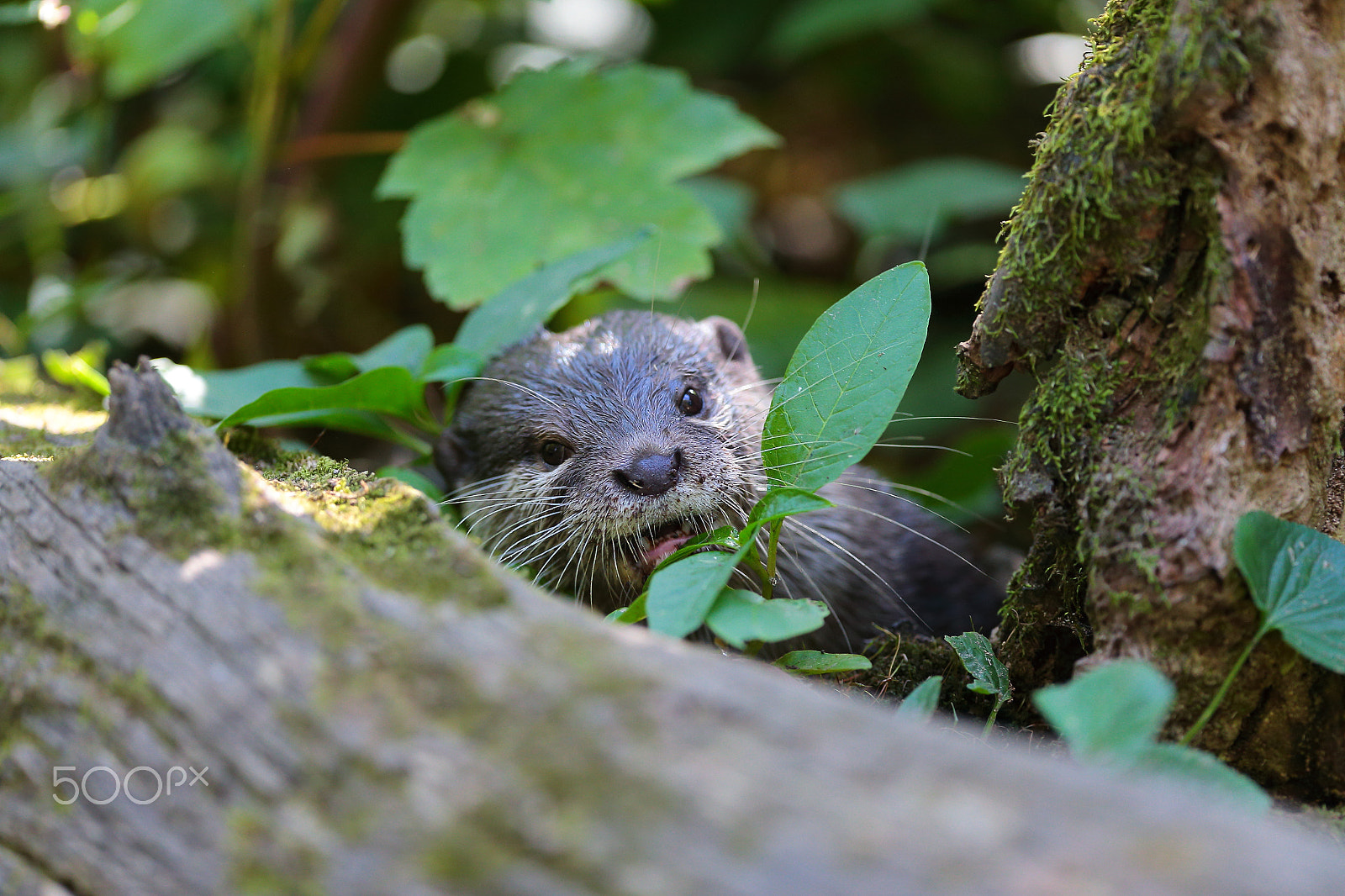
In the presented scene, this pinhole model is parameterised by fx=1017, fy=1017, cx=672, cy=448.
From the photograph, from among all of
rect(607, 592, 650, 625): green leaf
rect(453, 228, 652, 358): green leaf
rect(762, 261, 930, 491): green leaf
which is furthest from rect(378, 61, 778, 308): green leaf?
rect(607, 592, 650, 625): green leaf

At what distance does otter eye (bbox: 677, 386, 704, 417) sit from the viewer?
3.12 meters

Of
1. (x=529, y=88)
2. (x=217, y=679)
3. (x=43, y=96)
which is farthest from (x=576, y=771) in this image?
(x=43, y=96)

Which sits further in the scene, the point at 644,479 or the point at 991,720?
the point at 644,479

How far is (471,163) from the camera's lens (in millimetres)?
3941

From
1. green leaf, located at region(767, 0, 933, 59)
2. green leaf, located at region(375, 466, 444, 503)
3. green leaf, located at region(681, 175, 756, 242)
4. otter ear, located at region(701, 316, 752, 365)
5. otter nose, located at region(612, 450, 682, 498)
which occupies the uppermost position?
green leaf, located at region(767, 0, 933, 59)

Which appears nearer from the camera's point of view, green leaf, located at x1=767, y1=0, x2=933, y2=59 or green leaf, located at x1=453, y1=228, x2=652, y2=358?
green leaf, located at x1=453, y1=228, x2=652, y2=358

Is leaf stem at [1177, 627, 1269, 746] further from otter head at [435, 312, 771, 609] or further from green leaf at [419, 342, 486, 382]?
green leaf at [419, 342, 486, 382]

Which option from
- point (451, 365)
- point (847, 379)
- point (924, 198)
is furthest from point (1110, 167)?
point (924, 198)

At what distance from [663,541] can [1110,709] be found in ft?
5.11

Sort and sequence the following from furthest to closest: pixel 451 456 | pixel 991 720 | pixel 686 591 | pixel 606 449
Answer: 1. pixel 451 456
2. pixel 606 449
3. pixel 991 720
4. pixel 686 591

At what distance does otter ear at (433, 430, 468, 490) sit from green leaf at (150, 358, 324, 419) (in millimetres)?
417

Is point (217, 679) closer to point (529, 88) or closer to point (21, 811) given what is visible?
point (21, 811)

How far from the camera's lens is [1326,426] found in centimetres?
191

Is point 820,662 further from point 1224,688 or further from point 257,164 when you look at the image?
point 257,164
